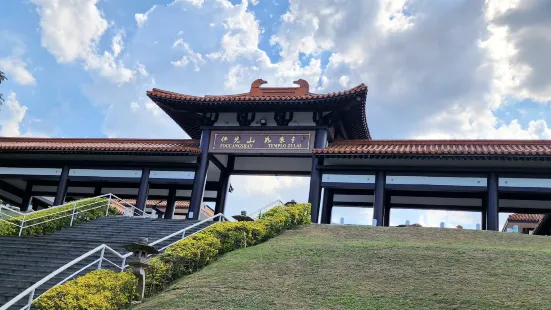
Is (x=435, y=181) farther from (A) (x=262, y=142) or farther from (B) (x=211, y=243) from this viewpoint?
(B) (x=211, y=243)

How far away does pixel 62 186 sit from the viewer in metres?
22.9

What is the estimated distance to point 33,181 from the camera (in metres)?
26.1

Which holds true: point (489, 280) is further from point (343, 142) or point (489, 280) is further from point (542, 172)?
point (343, 142)

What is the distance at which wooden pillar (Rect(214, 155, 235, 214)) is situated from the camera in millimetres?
23781

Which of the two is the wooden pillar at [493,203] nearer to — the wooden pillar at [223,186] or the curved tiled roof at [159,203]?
the wooden pillar at [223,186]

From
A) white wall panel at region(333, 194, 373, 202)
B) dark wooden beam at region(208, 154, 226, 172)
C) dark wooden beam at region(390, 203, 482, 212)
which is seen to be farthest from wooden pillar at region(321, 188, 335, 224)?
dark wooden beam at region(208, 154, 226, 172)

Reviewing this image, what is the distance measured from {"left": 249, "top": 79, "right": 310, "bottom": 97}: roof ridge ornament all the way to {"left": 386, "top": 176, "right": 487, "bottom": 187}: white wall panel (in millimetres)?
5317

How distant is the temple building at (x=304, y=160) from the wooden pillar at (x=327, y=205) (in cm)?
4

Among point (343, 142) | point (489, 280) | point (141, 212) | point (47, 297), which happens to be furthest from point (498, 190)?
point (47, 297)

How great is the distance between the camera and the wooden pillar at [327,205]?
Answer: 2244 cm

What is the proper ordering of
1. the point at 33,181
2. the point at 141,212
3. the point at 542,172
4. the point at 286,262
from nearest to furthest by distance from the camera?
1. the point at 286,262
2. the point at 542,172
3. the point at 141,212
4. the point at 33,181

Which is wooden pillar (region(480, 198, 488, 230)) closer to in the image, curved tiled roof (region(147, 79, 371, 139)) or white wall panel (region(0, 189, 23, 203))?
curved tiled roof (region(147, 79, 371, 139))

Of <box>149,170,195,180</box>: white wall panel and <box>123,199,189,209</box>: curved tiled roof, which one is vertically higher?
<box>123,199,189,209</box>: curved tiled roof

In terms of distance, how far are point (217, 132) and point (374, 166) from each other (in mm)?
6506
